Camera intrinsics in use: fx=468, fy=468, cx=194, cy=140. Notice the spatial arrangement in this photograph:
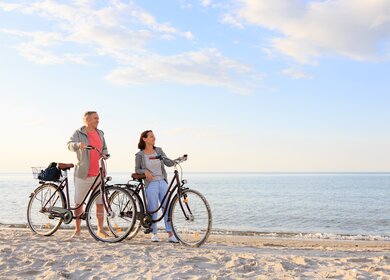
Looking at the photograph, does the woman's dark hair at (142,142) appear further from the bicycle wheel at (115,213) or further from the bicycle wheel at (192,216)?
the bicycle wheel at (192,216)

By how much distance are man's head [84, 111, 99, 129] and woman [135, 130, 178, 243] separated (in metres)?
0.77

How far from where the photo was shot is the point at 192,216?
6.46 meters

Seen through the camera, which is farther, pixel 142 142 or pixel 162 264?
pixel 142 142

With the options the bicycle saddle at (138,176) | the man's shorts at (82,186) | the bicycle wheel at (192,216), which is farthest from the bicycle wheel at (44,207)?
the bicycle wheel at (192,216)

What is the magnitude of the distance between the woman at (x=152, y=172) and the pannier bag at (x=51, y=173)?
4.52 feet

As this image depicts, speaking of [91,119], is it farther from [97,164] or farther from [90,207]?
[90,207]

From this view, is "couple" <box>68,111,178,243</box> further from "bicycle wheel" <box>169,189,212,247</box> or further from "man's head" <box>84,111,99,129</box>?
"bicycle wheel" <box>169,189,212,247</box>

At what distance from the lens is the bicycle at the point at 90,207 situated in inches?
269

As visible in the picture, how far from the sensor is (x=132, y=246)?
6.32 m

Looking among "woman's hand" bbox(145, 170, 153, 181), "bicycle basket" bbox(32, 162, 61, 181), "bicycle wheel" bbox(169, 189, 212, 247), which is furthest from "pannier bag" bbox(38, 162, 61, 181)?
"bicycle wheel" bbox(169, 189, 212, 247)

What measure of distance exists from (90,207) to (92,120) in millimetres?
1326

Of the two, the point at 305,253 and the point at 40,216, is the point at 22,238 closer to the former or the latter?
the point at 40,216

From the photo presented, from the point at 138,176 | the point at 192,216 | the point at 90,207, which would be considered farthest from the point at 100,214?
the point at 192,216

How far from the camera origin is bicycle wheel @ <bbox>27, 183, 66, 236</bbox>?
7.47 m
